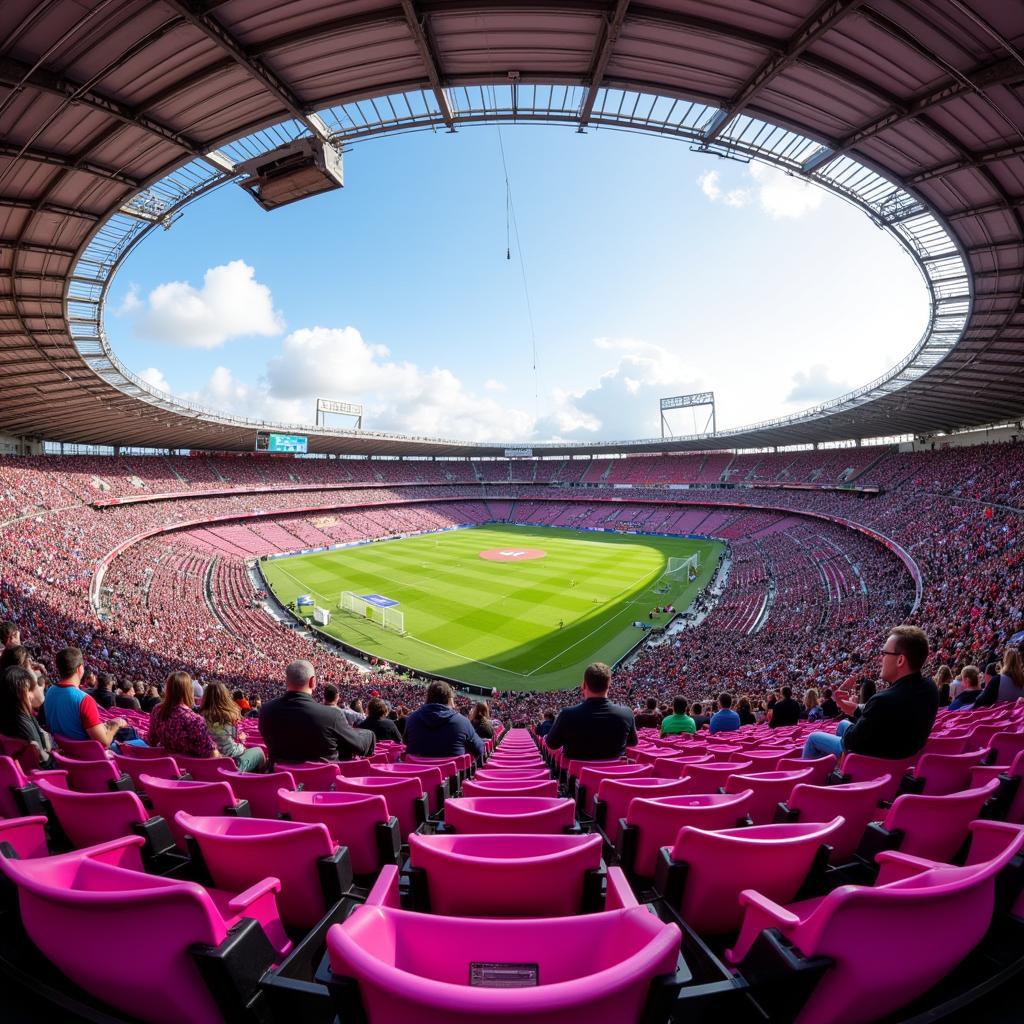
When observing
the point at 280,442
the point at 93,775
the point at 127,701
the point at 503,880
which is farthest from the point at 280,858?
the point at 280,442

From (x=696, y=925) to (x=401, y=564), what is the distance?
49.4m

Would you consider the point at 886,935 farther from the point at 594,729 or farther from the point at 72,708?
the point at 72,708

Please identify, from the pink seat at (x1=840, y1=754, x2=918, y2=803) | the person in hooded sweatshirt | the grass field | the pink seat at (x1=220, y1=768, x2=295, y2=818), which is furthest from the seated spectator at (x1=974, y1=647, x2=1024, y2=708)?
the grass field

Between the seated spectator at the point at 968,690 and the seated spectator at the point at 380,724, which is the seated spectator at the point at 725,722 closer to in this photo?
the seated spectator at the point at 968,690

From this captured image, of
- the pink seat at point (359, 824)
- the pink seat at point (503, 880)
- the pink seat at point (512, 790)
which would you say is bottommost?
the pink seat at point (512, 790)

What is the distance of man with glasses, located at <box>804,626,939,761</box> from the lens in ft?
13.9

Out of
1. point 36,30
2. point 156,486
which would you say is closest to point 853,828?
point 36,30

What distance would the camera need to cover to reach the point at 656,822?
3.23 m

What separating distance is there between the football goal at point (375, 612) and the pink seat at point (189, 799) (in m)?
29.3

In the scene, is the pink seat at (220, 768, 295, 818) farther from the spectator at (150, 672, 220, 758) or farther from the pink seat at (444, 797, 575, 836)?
the pink seat at (444, 797, 575, 836)

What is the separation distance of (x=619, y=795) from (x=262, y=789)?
2.83m

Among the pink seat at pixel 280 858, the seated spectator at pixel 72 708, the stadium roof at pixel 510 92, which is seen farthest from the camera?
the stadium roof at pixel 510 92

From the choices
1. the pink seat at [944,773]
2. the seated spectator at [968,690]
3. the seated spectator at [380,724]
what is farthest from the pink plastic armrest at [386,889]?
the seated spectator at [968,690]

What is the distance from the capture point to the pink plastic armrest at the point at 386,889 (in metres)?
2.03
